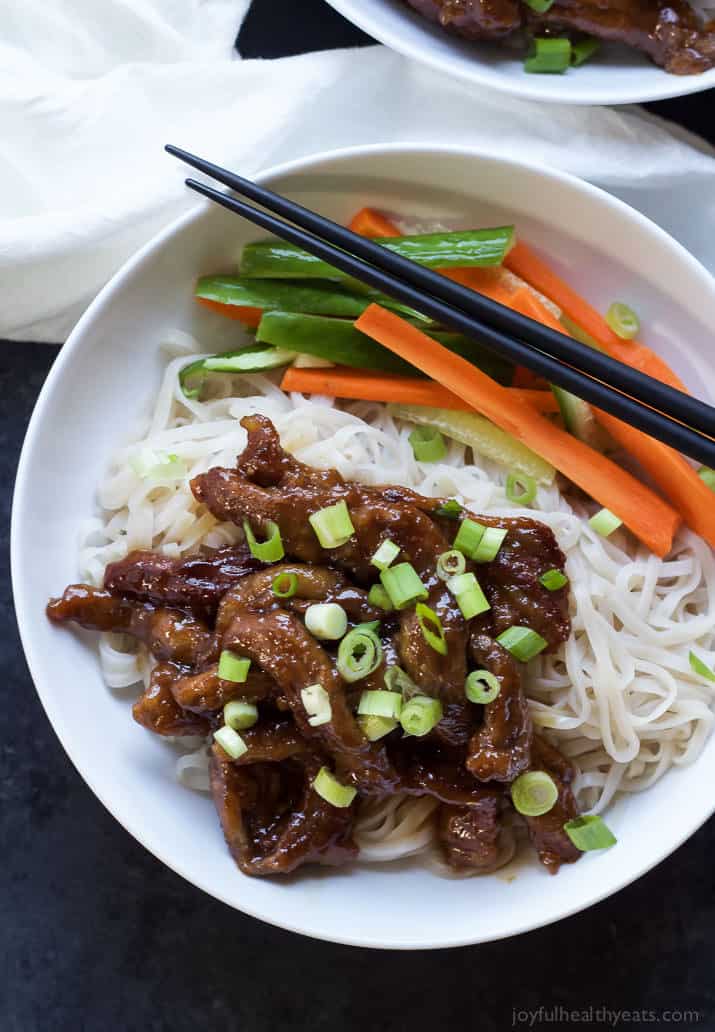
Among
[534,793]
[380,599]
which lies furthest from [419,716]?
[534,793]

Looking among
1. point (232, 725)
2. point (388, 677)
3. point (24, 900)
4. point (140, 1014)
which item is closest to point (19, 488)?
point (232, 725)

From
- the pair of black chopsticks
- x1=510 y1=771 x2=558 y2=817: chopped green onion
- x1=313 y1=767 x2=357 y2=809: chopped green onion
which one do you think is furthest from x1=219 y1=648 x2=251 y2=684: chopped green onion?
the pair of black chopsticks

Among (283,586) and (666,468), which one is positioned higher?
(666,468)

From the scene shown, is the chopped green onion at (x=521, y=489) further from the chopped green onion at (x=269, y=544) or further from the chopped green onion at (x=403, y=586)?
the chopped green onion at (x=269, y=544)

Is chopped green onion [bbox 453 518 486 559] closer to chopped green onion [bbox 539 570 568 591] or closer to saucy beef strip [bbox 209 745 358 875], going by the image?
chopped green onion [bbox 539 570 568 591]

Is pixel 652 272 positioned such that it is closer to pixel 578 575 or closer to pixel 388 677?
pixel 578 575

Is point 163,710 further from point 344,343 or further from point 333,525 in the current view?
point 344,343
